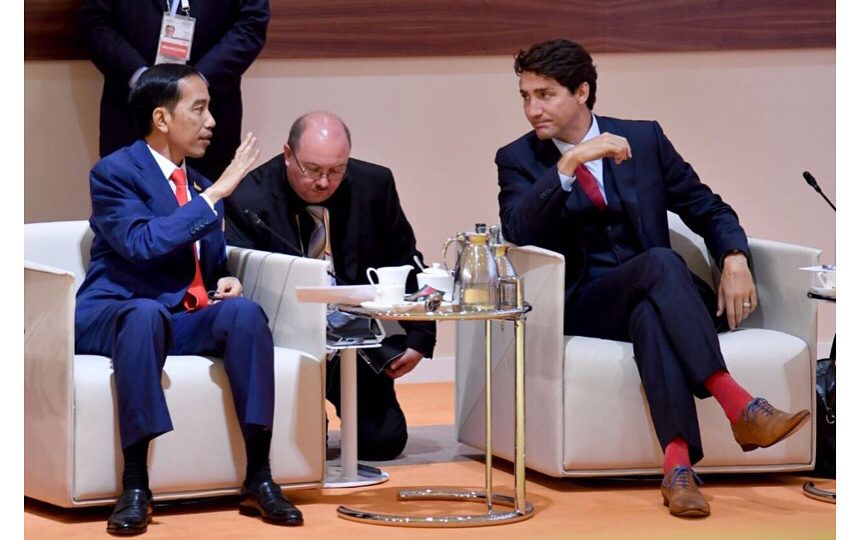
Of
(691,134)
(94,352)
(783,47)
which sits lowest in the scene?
(94,352)

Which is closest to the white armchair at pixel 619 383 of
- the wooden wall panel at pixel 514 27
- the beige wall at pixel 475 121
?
the beige wall at pixel 475 121

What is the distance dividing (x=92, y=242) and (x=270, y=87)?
162cm

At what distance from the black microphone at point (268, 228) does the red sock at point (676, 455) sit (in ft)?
3.89

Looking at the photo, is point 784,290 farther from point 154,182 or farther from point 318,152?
point 154,182

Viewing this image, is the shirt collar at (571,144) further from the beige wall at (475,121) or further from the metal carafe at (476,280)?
the beige wall at (475,121)

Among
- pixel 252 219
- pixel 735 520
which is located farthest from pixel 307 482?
pixel 735 520

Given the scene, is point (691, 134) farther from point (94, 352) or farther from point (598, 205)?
point (94, 352)

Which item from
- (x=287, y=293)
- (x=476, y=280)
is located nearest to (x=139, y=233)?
(x=287, y=293)

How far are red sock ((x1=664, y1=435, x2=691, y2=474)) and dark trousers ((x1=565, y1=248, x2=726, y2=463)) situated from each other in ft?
0.06

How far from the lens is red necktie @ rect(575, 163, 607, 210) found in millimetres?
4145

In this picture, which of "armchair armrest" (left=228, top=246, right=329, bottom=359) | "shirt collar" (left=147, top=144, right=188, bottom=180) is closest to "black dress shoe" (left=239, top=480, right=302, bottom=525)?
"armchair armrest" (left=228, top=246, right=329, bottom=359)

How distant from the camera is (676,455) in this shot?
12.1 ft

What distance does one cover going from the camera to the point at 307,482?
372cm
